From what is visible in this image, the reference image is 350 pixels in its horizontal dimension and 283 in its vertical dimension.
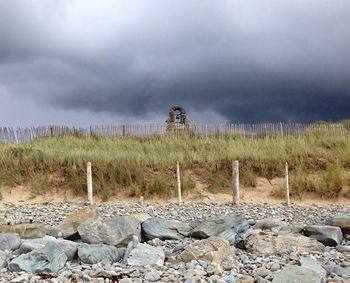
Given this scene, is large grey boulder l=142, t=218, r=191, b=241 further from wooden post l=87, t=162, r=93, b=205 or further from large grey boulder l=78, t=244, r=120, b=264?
wooden post l=87, t=162, r=93, b=205

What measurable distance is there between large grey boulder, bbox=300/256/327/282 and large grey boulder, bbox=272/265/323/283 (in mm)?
143

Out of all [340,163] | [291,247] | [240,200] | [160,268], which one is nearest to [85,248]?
[160,268]

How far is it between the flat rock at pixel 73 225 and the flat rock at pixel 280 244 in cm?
355

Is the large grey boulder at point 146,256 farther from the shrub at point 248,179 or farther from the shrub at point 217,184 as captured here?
the shrub at point 248,179

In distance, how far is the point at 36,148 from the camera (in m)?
22.0

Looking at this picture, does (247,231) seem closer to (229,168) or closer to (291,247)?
(291,247)

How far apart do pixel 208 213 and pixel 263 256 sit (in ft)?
19.9

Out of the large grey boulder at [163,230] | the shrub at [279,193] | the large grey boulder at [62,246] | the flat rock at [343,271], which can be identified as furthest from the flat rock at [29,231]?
the shrub at [279,193]

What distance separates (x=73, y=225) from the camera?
391 inches

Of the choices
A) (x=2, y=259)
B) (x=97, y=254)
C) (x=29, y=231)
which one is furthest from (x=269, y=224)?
(x=2, y=259)

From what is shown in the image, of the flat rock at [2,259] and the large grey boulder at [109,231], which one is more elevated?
the large grey boulder at [109,231]

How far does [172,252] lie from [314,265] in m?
2.52

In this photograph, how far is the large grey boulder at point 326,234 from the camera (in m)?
8.91

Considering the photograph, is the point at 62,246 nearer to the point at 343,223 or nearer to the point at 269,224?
the point at 269,224
